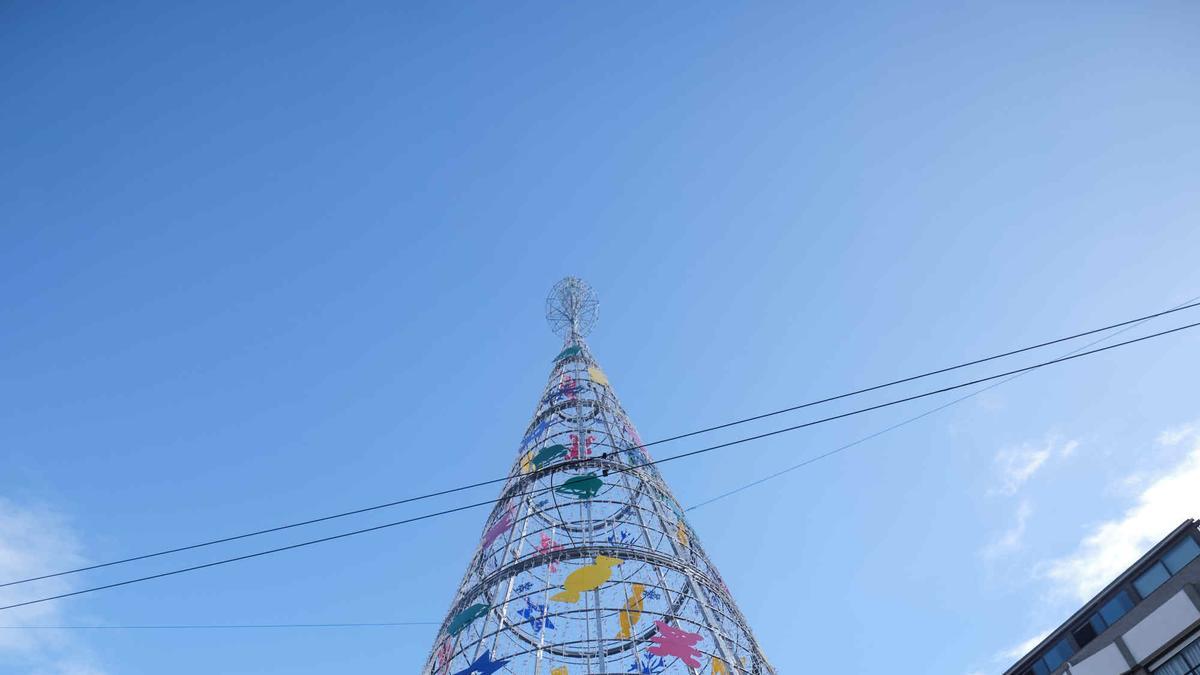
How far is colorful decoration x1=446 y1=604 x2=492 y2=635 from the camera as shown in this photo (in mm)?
19484

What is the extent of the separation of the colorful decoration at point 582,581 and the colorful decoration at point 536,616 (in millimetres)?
492

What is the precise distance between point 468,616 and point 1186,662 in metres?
19.7

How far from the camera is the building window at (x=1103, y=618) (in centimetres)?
2575

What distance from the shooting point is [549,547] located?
21094mm

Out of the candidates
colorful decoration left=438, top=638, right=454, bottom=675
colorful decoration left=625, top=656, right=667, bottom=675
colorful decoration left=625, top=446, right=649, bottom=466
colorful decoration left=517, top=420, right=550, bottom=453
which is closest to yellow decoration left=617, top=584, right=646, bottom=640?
colorful decoration left=625, top=656, right=667, bottom=675

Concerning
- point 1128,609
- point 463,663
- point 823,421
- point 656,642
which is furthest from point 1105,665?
point 463,663

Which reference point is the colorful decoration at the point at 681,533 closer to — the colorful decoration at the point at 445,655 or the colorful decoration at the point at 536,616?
the colorful decoration at the point at 536,616

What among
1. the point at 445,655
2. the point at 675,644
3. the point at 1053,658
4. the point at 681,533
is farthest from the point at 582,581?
the point at 1053,658

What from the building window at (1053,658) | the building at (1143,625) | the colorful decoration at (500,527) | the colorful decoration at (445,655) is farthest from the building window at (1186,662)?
the colorful decoration at (445,655)

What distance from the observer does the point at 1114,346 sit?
58.7 feet

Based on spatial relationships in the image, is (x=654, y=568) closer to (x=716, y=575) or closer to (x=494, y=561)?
(x=716, y=575)

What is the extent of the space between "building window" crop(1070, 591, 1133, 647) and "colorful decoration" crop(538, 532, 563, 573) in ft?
62.2

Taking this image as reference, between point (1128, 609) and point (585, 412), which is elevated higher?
point (585, 412)

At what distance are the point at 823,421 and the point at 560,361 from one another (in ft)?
49.4
